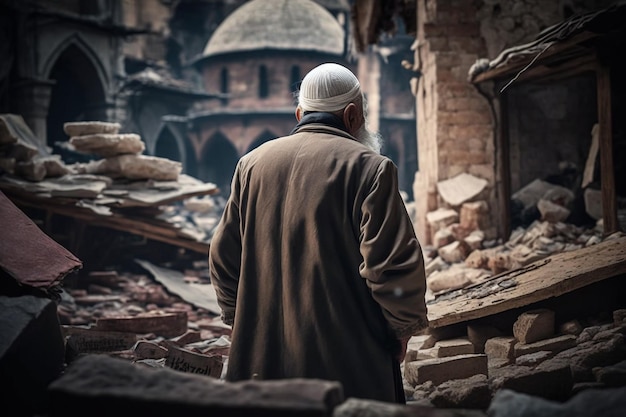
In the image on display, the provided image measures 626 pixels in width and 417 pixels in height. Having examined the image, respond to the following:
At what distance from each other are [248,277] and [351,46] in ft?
98.9

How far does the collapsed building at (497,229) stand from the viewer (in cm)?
357

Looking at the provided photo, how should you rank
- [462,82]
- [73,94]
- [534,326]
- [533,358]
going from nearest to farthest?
[533,358]
[534,326]
[462,82]
[73,94]

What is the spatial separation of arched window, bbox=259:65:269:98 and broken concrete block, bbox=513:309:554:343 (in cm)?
3013

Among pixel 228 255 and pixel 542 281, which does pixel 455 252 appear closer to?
pixel 542 281

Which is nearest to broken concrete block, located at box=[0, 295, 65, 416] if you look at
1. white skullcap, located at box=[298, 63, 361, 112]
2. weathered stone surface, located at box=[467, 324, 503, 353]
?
white skullcap, located at box=[298, 63, 361, 112]

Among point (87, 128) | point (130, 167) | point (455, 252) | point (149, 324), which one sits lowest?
point (149, 324)

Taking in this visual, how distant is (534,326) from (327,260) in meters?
2.32

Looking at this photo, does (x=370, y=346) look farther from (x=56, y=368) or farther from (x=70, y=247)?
(x=70, y=247)

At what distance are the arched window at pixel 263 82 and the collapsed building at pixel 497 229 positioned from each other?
20316mm

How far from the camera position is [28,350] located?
8.91ft

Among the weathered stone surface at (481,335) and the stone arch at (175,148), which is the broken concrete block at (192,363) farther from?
the stone arch at (175,148)

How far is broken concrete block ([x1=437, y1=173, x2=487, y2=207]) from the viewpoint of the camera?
8953 millimetres

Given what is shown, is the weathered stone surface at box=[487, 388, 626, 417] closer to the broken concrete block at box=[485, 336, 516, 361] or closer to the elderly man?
the elderly man

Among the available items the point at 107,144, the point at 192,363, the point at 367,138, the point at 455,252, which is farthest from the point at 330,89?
the point at 107,144
